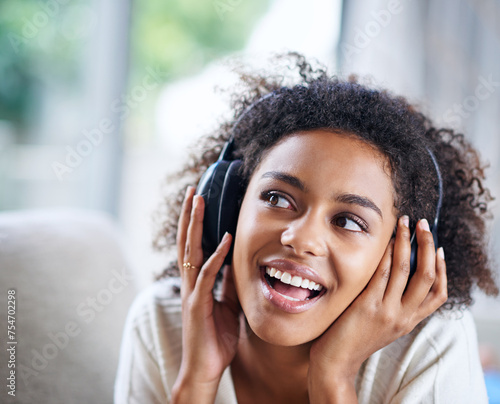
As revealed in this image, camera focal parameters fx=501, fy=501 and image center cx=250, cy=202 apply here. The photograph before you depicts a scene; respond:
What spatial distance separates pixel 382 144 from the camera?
100 cm

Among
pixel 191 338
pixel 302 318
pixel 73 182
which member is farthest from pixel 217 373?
pixel 73 182

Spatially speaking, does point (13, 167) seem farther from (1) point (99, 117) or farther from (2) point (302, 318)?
(2) point (302, 318)

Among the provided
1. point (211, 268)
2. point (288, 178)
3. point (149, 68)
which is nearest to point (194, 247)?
point (211, 268)

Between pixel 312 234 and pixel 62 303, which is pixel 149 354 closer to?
pixel 62 303

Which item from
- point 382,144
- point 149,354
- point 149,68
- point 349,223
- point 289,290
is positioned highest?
point 149,68

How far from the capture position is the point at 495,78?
91.2 inches

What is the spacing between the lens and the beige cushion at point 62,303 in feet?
3.85

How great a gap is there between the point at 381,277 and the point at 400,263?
46mm

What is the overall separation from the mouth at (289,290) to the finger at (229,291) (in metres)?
0.24

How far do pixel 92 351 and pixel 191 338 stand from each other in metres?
0.39

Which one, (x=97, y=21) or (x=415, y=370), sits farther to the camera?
(x=97, y=21)

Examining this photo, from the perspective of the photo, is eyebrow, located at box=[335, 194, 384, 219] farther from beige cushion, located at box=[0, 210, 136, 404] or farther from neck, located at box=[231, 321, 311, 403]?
beige cushion, located at box=[0, 210, 136, 404]

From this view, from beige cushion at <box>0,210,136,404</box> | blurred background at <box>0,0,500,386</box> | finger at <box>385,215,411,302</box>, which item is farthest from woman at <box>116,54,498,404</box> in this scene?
blurred background at <box>0,0,500,386</box>

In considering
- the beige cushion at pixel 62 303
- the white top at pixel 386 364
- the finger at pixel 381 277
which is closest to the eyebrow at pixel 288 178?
the finger at pixel 381 277
